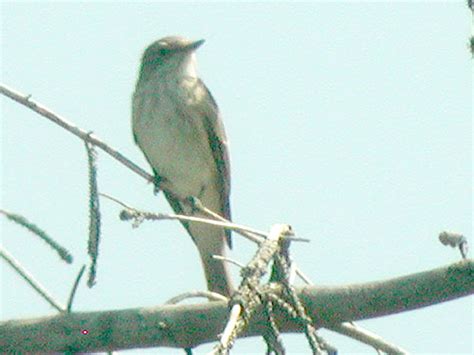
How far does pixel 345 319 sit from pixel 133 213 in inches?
28.4

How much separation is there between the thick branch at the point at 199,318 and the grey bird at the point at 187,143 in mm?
Result: 4156

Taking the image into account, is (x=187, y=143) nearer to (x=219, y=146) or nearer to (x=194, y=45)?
(x=219, y=146)

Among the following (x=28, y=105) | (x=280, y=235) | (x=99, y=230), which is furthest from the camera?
(x=28, y=105)

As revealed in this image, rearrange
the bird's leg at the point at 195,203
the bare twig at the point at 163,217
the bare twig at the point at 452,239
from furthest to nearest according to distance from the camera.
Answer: the bird's leg at the point at 195,203
the bare twig at the point at 163,217
the bare twig at the point at 452,239

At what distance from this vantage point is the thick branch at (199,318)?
10.4 ft

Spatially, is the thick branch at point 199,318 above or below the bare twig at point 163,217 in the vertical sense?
below

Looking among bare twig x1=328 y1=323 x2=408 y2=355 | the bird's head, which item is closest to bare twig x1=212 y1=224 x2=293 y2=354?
bare twig x1=328 y1=323 x2=408 y2=355

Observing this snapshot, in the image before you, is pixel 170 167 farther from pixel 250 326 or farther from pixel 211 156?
pixel 250 326

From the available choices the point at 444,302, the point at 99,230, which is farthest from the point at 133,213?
the point at 444,302

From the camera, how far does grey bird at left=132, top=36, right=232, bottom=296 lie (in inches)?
319

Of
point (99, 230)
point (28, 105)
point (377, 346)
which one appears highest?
point (28, 105)

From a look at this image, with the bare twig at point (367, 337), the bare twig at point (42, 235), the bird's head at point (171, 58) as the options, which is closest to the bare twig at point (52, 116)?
the bare twig at point (42, 235)

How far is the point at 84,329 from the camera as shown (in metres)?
3.65

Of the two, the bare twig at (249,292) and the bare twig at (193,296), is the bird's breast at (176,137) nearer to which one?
the bare twig at (193,296)
